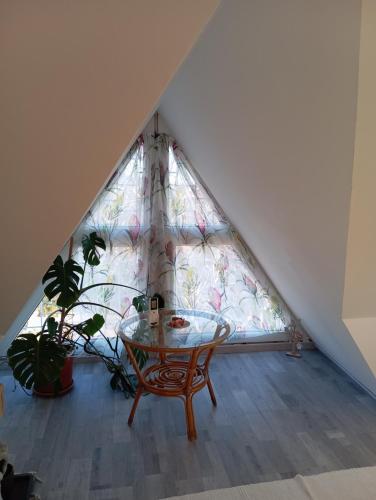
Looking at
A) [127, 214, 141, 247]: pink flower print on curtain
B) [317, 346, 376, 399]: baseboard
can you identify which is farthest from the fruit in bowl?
[317, 346, 376, 399]: baseboard

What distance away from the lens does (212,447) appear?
2268 mm

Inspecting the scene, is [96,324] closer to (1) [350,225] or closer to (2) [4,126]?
(2) [4,126]

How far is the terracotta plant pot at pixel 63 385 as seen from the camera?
282cm

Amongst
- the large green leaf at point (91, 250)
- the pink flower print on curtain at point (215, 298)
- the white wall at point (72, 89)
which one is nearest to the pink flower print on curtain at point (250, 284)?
the pink flower print on curtain at point (215, 298)

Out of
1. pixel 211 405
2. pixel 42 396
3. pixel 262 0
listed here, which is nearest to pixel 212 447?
pixel 211 405

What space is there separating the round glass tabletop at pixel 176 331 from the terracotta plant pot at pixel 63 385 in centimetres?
62

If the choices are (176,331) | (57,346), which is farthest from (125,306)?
(57,346)

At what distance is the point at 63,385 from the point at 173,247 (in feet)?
5.13

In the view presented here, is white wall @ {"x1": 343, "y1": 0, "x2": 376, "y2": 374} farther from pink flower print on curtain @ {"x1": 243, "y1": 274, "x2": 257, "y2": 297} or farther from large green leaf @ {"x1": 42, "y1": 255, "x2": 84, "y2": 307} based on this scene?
large green leaf @ {"x1": 42, "y1": 255, "x2": 84, "y2": 307}

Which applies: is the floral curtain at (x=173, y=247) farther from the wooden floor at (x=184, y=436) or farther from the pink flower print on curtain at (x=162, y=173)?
the wooden floor at (x=184, y=436)

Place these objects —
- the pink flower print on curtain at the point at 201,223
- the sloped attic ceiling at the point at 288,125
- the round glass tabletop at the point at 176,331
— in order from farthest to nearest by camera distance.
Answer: the pink flower print on curtain at the point at 201,223, the round glass tabletop at the point at 176,331, the sloped attic ceiling at the point at 288,125

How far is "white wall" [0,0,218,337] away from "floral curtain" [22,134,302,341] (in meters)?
1.64

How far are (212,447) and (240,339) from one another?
5.09ft

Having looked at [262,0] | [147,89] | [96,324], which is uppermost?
[262,0]
